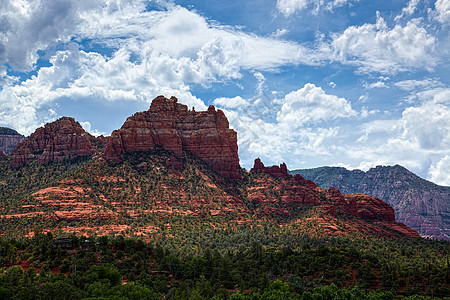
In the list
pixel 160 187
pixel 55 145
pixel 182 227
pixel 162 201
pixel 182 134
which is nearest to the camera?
pixel 182 227

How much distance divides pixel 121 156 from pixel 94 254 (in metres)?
83.0

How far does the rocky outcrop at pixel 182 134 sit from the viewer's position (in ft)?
536

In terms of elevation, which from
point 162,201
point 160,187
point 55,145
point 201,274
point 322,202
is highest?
point 55,145

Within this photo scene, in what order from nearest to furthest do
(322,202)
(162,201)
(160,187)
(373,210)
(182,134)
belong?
(162,201)
(160,187)
(373,210)
(322,202)
(182,134)

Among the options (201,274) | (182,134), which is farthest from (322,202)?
(201,274)

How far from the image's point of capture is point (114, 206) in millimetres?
133625

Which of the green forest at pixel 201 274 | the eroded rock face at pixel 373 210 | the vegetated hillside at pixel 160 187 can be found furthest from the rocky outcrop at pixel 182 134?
the green forest at pixel 201 274

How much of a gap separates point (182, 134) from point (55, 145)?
5394cm

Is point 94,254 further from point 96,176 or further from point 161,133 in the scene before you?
point 161,133

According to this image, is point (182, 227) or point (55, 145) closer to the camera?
point (182, 227)

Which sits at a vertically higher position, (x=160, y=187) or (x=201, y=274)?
(x=160, y=187)

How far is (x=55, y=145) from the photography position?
555 ft

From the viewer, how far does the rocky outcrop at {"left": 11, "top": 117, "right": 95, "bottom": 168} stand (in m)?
168

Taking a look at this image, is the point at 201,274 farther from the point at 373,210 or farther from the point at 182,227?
the point at 373,210
